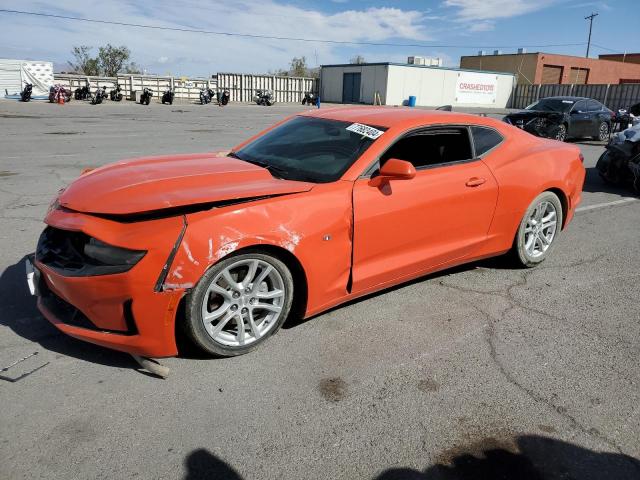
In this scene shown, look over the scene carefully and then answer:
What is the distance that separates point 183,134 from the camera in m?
15.9

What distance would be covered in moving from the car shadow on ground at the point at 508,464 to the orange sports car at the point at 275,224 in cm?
84

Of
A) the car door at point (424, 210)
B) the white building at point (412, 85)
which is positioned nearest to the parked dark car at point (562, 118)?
the car door at point (424, 210)

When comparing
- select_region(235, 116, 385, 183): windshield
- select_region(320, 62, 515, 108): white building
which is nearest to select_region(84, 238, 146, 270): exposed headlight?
select_region(235, 116, 385, 183): windshield

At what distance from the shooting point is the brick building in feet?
179

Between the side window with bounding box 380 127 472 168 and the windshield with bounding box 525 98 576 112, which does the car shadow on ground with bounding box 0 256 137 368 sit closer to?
the side window with bounding box 380 127 472 168

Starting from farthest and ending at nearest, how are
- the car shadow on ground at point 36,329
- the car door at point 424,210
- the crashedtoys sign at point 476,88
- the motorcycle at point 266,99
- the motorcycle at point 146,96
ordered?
the crashedtoys sign at point 476,88 → the motorcycle at point 266,99 → the motorcycle at point 146,96 → the car door at point 424,210 → the car shadow on ground at point 36,329

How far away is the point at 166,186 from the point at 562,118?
636 inches

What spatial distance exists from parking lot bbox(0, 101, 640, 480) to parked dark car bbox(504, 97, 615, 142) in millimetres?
13241

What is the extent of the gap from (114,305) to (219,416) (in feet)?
2.70

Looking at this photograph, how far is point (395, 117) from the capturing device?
3996mm

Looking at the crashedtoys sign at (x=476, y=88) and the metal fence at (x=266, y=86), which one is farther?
the crashedtoys sign at (x=476, y=88)

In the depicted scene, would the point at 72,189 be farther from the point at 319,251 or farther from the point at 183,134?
the point at 183,134

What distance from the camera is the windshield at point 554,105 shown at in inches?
655

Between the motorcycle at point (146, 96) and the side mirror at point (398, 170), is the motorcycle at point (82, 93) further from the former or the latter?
the side mirror at point (398, 170)
